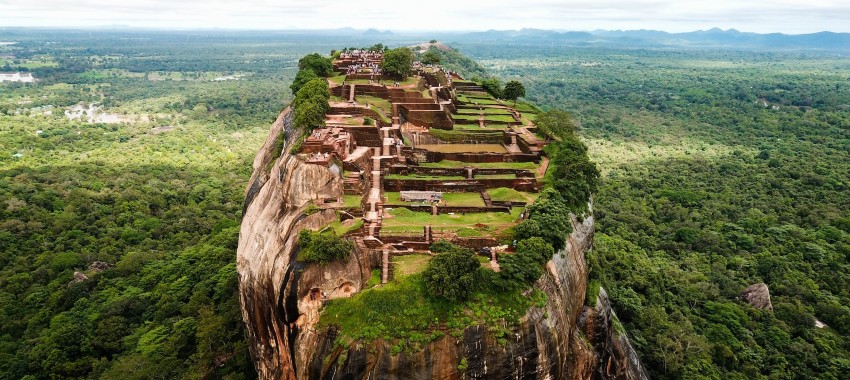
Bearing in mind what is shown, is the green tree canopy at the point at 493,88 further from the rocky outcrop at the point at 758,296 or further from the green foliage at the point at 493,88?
the rocky outcrop at the point at 758,296

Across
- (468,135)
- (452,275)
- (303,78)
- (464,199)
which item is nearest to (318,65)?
(303,78)

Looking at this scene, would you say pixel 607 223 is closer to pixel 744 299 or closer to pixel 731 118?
pixel 744 299

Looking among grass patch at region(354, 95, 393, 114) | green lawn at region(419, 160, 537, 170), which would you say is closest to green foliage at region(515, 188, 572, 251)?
green lawn at region(419, 160, 537, 170)

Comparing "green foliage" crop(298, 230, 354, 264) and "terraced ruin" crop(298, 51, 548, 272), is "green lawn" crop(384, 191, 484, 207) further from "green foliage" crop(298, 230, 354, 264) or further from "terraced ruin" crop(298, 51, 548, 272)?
"green foliage" crop(298, 230, 354, 264)

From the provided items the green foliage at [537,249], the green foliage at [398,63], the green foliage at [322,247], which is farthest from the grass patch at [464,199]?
the green foliage at [398,63]

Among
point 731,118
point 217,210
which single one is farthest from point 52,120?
point 731,118

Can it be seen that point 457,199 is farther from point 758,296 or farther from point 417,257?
point 758,296
